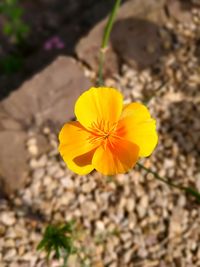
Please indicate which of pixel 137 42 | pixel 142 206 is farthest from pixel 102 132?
pixel 137 42

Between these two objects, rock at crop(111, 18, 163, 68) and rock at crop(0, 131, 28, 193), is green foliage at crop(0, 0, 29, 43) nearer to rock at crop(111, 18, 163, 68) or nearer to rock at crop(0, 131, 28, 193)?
rock at crop(111, 18, 163, 68)

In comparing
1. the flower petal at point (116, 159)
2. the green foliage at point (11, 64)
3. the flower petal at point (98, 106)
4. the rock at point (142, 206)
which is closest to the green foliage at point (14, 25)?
the green foliage at point (11, 64)

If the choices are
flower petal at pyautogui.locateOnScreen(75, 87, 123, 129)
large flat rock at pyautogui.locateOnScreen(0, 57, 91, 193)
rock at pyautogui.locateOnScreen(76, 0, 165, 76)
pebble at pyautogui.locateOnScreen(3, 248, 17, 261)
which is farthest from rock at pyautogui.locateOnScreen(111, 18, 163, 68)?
flower petal at pyautogui.locateOnScreen(75, 87, 123, 129)

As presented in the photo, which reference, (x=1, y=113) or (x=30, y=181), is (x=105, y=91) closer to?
(x=30, y=181)

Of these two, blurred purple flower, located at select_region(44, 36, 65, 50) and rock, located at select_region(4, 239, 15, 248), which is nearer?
rock, located at select_region(4, 239, 15, 248)

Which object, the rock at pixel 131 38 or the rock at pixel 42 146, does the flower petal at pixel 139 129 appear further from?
the rock at pixel 131 38

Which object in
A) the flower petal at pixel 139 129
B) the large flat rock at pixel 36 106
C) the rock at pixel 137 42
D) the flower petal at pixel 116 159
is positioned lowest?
the flower petal at pixel 116 159
